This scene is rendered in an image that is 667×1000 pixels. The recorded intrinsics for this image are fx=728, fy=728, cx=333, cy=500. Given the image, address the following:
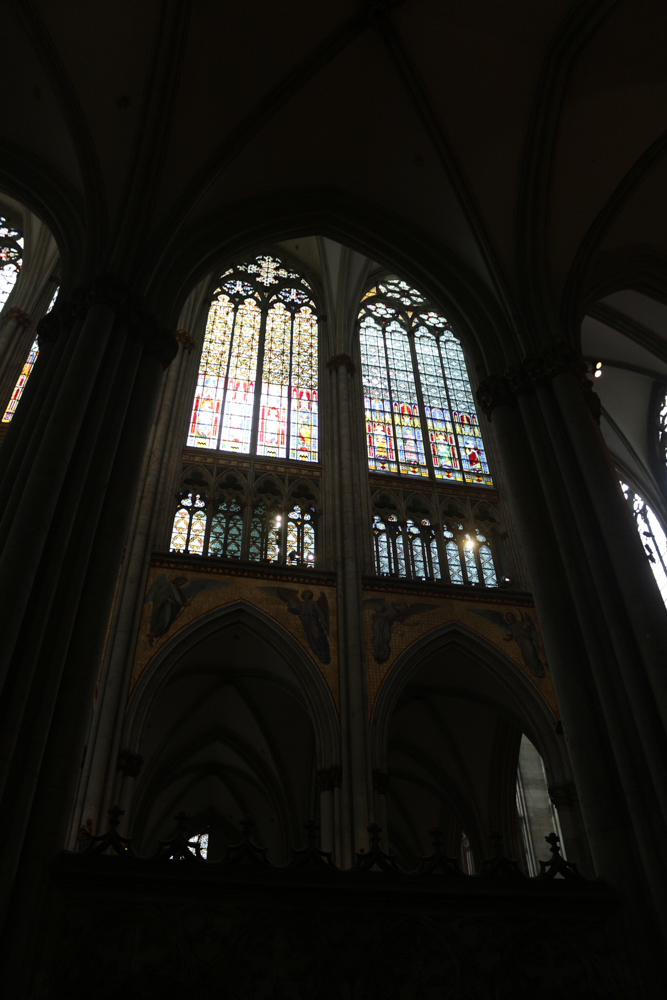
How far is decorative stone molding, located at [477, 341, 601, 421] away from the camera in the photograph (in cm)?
703

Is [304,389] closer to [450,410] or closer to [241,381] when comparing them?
[241,381]

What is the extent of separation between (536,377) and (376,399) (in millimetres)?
8130

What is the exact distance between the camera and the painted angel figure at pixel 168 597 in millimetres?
10305

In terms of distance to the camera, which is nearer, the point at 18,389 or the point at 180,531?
the point at 180,531

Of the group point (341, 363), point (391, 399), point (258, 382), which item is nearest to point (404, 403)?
point (391, 399)

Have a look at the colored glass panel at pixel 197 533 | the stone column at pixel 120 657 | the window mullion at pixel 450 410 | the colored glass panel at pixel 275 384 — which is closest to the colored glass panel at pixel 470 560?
the window mullion at pixel 450 410

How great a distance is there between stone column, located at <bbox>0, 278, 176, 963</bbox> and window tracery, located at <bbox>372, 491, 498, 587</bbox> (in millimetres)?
6588

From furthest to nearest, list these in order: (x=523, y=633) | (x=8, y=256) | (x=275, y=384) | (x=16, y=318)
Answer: (x=8, y=256) < (x=275, y=384) < (x=16, y=318) < (x=523, y=633)

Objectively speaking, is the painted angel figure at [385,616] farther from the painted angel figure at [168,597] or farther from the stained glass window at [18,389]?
the stained glass window at [18,389]

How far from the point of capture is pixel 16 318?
14.5m

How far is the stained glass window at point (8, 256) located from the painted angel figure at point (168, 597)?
8.46 m

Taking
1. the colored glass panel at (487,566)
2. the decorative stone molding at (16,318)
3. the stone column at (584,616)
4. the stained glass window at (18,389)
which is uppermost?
the decorative stone molding at (16,318)

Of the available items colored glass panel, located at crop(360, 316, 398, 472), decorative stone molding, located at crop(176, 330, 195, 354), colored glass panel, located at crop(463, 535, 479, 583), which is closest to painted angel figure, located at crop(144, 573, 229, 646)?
colored glass panel, located at crop(463, 535, 479, 583)

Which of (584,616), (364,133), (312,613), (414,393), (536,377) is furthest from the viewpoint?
(414,393)
